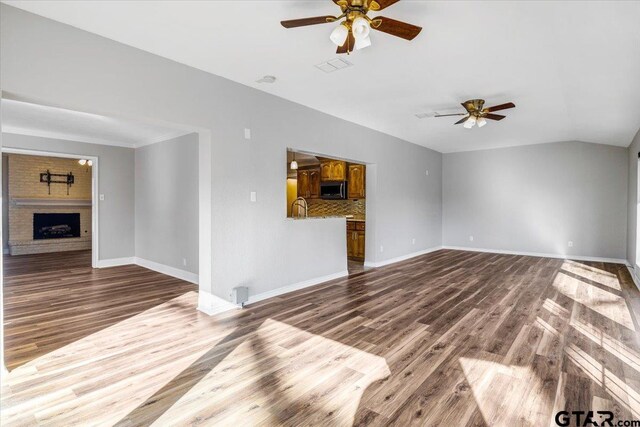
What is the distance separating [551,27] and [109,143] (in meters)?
7.30

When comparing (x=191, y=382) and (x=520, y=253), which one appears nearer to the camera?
(x=191, y=382)

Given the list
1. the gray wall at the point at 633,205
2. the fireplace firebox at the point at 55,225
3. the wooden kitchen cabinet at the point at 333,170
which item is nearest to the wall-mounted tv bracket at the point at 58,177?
the fireplace firebox at the point at 55,225

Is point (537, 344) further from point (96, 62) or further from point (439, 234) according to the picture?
point (439, 234)

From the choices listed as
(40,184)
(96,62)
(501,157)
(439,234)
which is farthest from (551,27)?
(40,184)

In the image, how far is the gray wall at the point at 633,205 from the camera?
5664 millimetres

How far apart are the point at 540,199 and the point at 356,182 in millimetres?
4380

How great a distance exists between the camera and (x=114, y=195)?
22.3 feet

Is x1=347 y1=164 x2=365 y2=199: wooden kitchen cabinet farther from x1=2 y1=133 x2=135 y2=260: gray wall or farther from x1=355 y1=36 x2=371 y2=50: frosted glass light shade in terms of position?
x1=355 y1=36 x2=371 y2=50: frosted glass light shade

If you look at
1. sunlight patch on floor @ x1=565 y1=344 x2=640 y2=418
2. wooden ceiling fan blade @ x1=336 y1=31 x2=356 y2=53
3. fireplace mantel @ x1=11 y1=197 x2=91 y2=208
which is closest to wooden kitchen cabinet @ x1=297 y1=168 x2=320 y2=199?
wooden ceiling fan blade @ x1=336 y1=31 x2=356 y2=53

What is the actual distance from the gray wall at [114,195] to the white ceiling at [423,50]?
14.4ft

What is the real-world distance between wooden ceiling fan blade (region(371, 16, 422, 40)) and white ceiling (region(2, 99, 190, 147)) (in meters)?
2.90

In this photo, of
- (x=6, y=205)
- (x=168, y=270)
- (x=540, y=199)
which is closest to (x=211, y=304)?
(x=168, y=270)

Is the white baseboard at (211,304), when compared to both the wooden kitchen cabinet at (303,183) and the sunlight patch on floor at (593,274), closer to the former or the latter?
the wooden kitchen cabinet at (303,183)

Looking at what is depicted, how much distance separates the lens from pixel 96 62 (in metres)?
2.88
